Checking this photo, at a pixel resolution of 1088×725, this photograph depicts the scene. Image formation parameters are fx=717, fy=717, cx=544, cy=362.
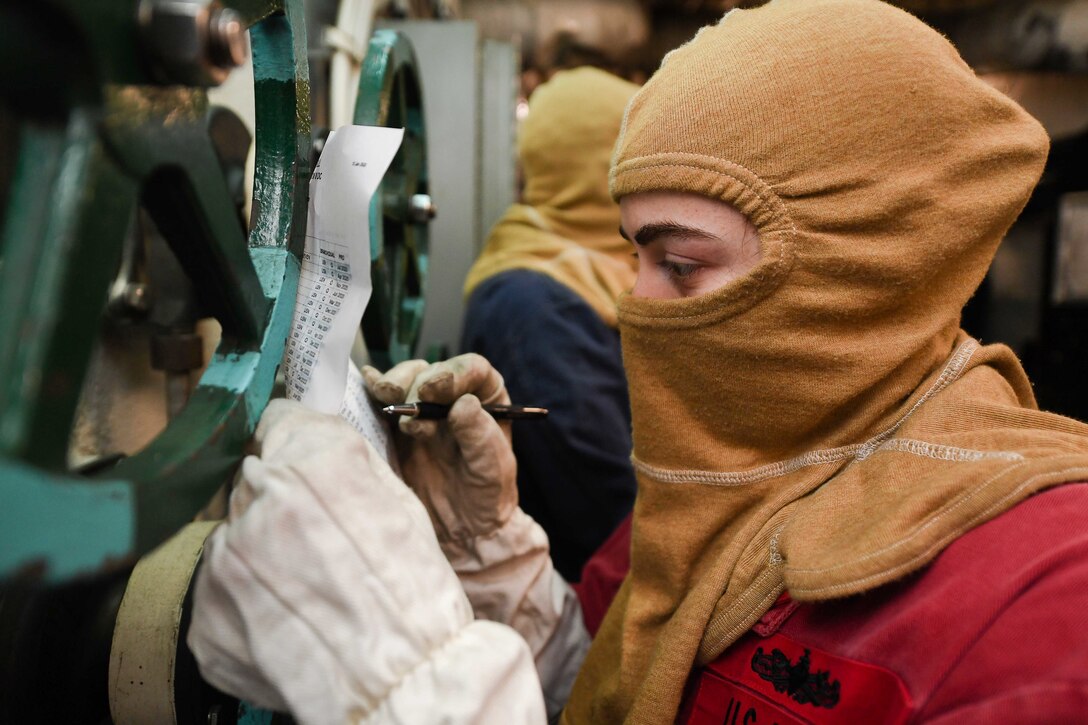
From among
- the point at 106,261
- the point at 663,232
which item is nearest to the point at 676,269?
the point at 663,232

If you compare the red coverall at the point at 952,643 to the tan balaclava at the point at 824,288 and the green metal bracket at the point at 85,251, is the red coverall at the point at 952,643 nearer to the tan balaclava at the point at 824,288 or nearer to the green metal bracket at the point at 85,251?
the tan balaclava at the point at 824,288

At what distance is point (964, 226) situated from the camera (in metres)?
0.75

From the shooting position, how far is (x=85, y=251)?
1.30 feet

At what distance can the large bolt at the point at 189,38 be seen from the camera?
429 mm

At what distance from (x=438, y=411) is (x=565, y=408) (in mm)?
676

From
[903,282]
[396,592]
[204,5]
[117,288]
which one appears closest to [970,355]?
[903,282]

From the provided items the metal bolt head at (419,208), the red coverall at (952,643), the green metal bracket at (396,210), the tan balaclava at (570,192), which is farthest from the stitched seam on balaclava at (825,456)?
the tan balaclava at (570,192)

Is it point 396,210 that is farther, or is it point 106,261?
point 396,210

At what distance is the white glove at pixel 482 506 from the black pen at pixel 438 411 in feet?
0.04

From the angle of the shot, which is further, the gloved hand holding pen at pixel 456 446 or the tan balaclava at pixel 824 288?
the gloved hand holding pen at pixel 456 446

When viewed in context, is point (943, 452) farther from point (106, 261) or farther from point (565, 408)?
point (565, 408)

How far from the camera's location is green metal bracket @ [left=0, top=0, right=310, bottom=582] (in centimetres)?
36

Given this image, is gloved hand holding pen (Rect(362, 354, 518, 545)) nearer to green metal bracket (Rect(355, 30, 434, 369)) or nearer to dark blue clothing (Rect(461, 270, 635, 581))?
green metal bracket (Rect(355, 30, 434, 369))

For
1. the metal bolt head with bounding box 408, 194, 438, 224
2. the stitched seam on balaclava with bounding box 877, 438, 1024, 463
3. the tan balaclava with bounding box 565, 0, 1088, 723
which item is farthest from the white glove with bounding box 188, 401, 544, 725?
the metal bolt head with bounding box 408, 194, 438, 224
